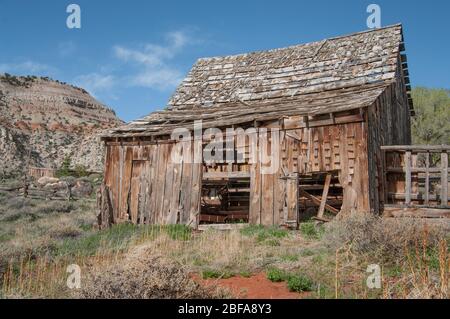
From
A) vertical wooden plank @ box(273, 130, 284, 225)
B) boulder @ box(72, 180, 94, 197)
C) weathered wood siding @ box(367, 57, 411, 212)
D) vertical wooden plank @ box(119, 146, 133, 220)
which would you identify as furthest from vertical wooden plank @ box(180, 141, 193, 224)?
boulder @ box(72, 180, 94, 197)

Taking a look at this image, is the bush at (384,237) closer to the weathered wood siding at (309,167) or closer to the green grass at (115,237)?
the weathered wood siding at (309,167)

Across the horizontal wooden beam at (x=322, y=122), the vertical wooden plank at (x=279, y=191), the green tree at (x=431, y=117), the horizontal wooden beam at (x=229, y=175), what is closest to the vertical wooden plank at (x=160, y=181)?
the horizontal wooden beam at (x=229, y=175)

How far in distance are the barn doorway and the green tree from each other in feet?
75.7

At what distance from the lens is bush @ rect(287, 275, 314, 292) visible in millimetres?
6018

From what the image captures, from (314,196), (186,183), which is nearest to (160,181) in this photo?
(186,183)

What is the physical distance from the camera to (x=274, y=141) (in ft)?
42.0

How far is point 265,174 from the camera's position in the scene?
1270 cm

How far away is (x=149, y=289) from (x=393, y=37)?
596 inches

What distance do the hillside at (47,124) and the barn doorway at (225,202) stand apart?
101 ft

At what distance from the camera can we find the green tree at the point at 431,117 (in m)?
34.0

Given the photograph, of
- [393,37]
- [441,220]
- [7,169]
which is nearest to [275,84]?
[393,37]

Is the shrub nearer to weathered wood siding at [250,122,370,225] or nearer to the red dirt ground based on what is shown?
the red dirt ground

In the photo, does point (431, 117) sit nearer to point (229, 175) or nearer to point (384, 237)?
point (229, 175)
